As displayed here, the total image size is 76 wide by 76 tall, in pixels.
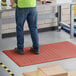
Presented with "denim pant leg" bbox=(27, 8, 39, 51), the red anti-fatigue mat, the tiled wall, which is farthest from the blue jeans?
the tiled wall

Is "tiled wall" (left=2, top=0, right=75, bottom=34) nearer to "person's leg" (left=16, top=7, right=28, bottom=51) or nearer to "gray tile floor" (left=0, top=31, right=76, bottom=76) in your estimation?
"gray tile floor" (left=0, top=31, right=76, bottom=76)

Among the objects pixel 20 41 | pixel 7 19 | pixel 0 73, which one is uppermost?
pixel 7 19

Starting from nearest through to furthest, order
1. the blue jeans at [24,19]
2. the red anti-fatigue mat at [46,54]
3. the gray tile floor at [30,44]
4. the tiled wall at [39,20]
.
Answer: the gray tile floor at [30,44] < the red anti-fatigue mat at [46,54] < the blue jeans at [24,19] < the tiled wall at [39,20]

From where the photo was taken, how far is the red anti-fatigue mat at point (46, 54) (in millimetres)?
4121

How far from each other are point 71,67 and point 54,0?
204 cm

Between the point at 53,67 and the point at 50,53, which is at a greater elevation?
the point at 53,67

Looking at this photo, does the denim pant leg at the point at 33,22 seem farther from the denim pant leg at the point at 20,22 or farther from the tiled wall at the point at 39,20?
the tiled wall at the point at 39,20

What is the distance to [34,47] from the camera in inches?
176

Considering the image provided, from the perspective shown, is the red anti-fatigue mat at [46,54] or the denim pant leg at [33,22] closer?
the red anti-fatigue mat at [46,54]

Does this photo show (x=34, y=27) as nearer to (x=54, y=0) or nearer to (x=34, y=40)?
(x=34, y=40)

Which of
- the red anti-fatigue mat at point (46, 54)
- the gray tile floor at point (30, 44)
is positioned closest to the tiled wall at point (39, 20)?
the gray tile floor at point (30, 44)

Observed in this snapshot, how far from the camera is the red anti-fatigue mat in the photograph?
13.5 feet

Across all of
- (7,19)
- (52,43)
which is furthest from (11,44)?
(52,43)

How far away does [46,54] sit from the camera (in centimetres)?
440
